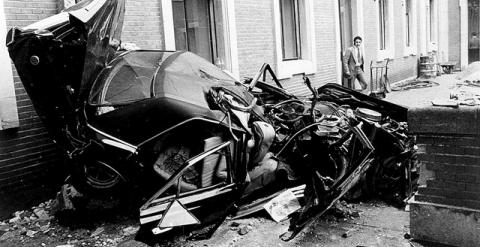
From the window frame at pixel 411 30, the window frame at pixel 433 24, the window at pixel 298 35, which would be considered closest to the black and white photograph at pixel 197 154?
the window at pixel 298 35

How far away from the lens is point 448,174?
3211mm

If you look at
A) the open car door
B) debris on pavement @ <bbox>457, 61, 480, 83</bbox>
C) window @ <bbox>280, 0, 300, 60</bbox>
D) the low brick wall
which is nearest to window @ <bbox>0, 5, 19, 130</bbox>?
the open car door

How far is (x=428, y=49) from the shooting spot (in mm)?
21609

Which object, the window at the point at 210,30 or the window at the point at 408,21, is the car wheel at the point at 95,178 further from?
the window at the point at 408,21

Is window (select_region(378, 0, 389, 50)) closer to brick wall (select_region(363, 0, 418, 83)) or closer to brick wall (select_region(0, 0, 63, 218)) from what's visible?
brick wall (select_region(363, 0, 418, 83))

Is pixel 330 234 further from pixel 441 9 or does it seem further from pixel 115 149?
pixel 441 9

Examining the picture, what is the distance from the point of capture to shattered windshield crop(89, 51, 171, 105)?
176 inches

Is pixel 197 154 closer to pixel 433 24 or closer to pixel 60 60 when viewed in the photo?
pixel 60 60

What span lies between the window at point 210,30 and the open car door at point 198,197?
4.65 m

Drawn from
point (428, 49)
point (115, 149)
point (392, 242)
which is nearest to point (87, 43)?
point (115, 149)

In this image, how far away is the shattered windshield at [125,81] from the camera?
4.46 m

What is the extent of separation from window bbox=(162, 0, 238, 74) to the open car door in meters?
4.65

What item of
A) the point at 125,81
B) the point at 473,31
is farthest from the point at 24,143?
the point at 473,31

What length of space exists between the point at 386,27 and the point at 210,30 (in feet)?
33.1
